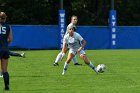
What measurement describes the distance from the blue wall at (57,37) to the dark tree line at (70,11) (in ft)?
22.9

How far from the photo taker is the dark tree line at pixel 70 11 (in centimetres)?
5262

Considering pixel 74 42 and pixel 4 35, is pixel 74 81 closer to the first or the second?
pixel 74 42

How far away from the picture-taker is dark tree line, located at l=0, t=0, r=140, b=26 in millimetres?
52625

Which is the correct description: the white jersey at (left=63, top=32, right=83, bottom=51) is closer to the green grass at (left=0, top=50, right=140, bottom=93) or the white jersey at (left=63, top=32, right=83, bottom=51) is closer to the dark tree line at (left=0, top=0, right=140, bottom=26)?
the green grass at (left=0, top=50, right=140, bottom=93)

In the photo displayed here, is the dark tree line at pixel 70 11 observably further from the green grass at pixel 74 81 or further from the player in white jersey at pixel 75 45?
the player in white jersey at pixel 75 45

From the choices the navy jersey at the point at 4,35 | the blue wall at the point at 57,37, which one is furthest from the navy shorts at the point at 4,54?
the blue wall at the point at 57,37

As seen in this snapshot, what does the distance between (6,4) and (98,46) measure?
423 inches

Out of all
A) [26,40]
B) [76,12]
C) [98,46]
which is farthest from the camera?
[76,12]

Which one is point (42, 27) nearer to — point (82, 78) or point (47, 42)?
point (47, 42)

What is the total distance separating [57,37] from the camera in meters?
46.2

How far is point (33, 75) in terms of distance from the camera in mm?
19641

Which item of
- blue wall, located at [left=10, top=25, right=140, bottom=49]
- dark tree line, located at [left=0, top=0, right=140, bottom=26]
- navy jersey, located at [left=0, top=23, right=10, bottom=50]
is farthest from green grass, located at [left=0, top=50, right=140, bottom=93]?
dark tree line, located at [left=0, top=0, right=140, bottom=26]

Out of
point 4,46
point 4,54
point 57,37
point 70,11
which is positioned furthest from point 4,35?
point 70,11

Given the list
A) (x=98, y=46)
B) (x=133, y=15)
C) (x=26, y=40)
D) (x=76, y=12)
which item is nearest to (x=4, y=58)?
(x=26, y=40)
